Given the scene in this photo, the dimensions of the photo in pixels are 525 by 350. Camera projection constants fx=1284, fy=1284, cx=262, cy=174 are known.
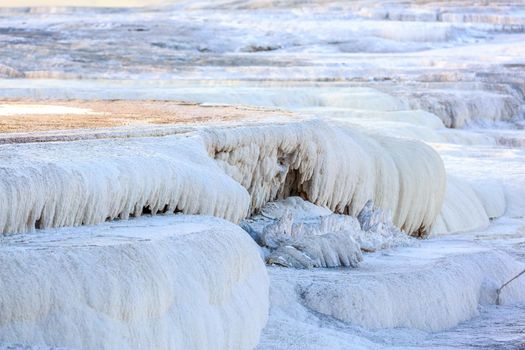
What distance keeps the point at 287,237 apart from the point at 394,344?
163cm

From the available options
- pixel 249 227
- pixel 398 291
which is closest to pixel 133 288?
pixel 398 291

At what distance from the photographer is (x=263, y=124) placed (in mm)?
10109

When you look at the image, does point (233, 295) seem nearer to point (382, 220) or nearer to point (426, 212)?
point (382, 220)

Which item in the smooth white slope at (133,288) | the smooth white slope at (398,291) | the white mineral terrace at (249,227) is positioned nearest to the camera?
the smooth white slope at (133,288)

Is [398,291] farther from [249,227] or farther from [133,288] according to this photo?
[133,288]

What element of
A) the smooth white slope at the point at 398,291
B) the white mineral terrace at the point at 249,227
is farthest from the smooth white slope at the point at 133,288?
the smooth white slope at the point at 398,291

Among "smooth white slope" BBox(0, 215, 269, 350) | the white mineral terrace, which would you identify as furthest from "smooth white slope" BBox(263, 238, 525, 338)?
"smooth white slope" BBox(0, 215, 269, 350)

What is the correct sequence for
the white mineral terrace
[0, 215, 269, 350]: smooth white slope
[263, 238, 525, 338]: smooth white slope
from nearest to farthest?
1. [0, 215, 269, 350]: smooth white slope
2. the white mineral terrace
3. [263, 238, 525, 338]: smooth white slope

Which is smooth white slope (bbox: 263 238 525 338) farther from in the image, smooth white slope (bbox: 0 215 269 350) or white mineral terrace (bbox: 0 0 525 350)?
smooth white slope (bbox: 0 215 269 350)

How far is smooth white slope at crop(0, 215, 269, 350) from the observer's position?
5.39m

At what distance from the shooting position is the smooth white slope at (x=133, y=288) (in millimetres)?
5387

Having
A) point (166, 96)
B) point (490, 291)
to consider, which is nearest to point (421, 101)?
point (166, 96)

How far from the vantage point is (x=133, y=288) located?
5.73m

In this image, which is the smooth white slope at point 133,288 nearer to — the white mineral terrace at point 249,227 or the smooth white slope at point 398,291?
the white mineral terrace at point 249,227
